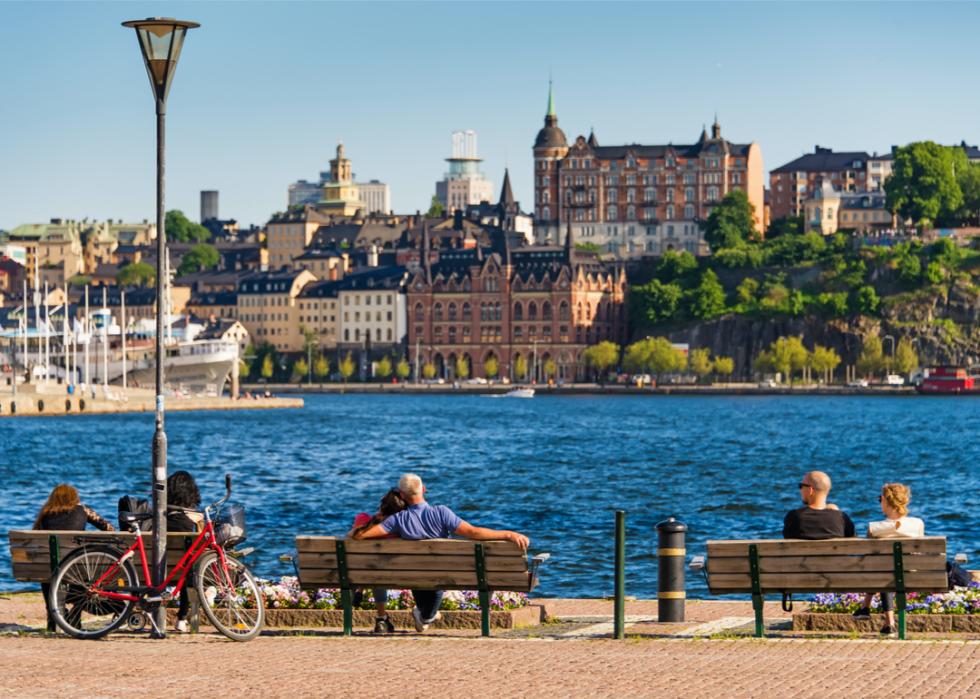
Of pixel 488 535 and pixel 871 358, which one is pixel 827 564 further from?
pixel 871 358

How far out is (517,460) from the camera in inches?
2975

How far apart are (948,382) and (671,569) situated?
160 m

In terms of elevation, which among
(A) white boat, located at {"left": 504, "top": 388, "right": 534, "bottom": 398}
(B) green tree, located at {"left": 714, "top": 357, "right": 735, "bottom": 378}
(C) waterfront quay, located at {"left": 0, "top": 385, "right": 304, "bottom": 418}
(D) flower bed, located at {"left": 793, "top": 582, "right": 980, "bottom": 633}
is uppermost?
(D) flower bed, located at {"left": 793, "top": 582, "right": 980, "bottom": 633}

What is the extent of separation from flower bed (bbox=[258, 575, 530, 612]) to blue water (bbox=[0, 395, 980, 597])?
9.35 metres

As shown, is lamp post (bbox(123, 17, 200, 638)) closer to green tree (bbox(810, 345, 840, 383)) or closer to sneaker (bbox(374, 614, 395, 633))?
sneaker (bbox(374, 614, 395, 633))

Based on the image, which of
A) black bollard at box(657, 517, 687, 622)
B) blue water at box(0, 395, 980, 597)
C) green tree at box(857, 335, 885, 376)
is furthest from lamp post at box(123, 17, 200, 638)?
green tree at box(857, 335, 885, 376)

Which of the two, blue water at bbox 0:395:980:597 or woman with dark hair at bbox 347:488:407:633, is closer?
woman with dark hair at bbox 347:488:407:633

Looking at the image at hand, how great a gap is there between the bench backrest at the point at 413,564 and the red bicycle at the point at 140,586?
0.67m

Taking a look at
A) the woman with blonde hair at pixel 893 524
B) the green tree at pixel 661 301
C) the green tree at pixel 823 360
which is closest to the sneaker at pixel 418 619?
the woman with blonde hair at pixel 893 524

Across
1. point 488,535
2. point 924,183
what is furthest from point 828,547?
point 924,183

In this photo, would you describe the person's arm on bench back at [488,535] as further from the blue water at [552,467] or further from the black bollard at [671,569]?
the blue water at [552,467]

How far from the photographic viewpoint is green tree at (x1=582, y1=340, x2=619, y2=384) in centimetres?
19238

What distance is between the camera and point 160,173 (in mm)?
19109

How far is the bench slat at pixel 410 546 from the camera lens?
18125mm
